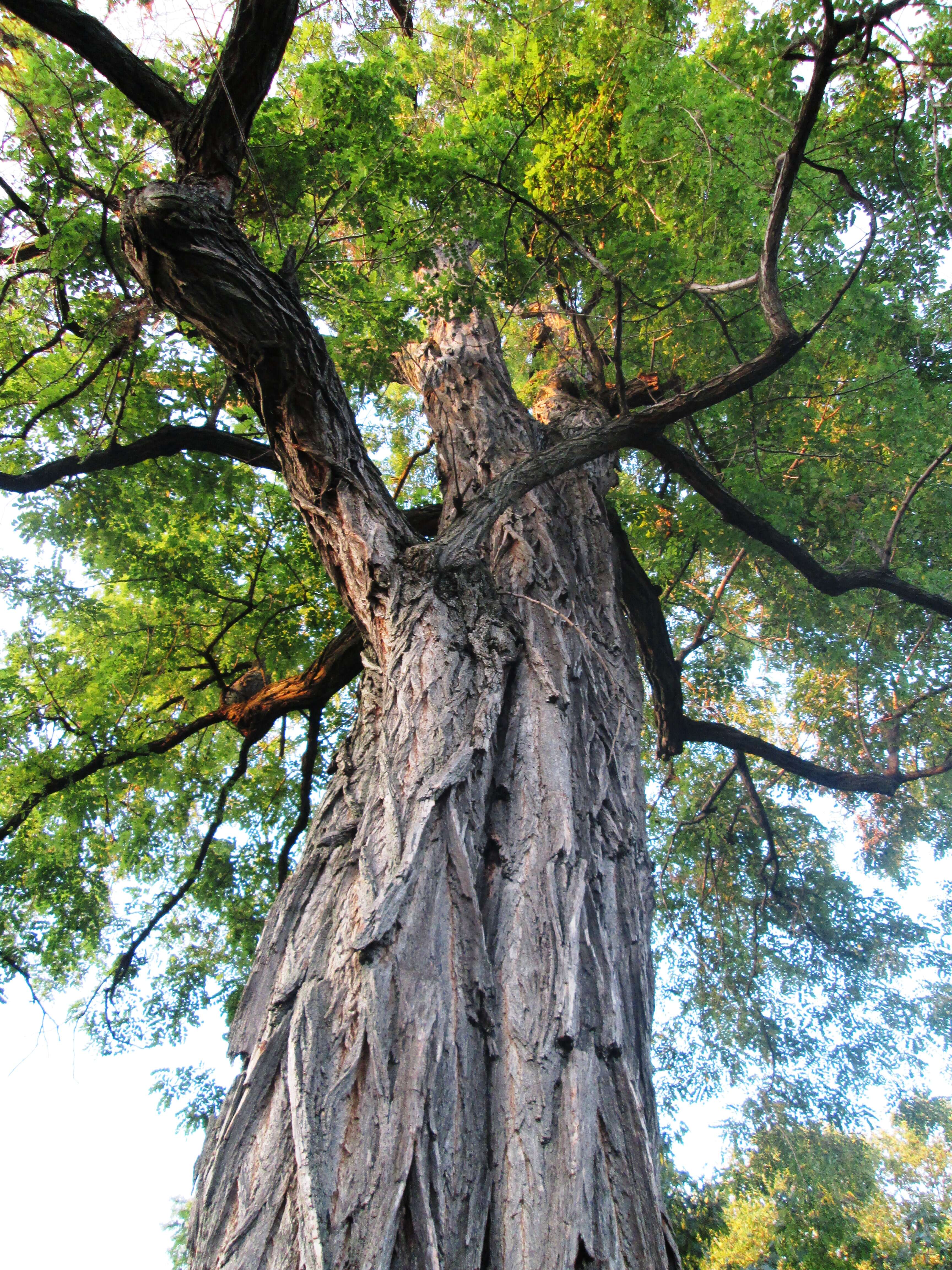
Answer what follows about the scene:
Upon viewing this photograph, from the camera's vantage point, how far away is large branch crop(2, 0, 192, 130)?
9.34 ft

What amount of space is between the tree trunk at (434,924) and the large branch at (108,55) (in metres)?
0.65

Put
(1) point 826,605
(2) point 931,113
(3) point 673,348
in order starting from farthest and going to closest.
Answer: (1) point 826,605, (3) point 673,348, (2) point 931,113

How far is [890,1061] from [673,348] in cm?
651

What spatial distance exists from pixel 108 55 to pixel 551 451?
7.91 feet

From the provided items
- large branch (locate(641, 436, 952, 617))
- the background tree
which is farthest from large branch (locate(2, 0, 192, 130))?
large branch (locate(641, 436, 952, 617))

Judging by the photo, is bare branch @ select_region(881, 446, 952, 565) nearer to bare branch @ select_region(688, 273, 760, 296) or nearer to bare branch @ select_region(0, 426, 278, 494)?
bare branch @ select_region(688, 273, 760, 296)

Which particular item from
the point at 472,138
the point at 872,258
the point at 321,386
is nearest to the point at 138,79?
the point at 321,386

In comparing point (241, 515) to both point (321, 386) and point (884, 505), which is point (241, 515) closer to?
point (321, 386)

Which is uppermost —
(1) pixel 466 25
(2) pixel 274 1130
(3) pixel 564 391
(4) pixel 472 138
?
(1) pixel 466 25

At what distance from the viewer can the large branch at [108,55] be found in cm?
285

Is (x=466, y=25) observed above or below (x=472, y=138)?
above

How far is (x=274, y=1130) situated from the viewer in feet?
4.82

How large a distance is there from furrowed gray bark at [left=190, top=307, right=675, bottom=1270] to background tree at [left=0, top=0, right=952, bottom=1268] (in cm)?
1

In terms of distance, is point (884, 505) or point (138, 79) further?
point (884, 505)
